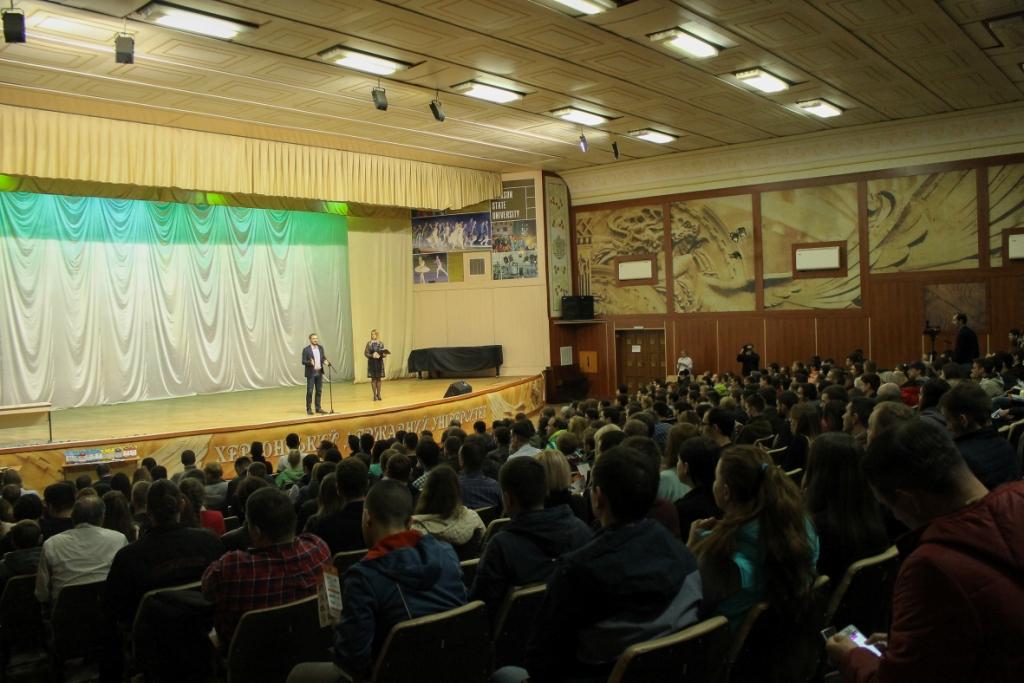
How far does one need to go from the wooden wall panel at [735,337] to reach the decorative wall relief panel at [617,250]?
1.48 m

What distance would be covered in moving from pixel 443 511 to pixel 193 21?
7.13 metres

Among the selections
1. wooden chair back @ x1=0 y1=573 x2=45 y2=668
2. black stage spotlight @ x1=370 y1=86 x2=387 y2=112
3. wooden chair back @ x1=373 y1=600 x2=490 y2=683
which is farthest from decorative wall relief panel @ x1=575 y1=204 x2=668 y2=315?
wooden chair back @ x1=373 y1=600 x2=490 y2=683

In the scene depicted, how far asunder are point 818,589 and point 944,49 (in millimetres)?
10653

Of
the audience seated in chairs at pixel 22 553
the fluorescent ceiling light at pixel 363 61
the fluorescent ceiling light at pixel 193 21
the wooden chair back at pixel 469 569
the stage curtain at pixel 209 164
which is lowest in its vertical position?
the audience seated in chairs at pixel 22 553

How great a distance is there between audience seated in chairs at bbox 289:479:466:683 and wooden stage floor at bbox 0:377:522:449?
9.07 meters

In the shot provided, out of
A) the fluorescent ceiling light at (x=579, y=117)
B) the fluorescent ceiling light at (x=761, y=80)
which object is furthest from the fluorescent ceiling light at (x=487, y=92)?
the fluorescent ceiling light at (x=761, y=80)

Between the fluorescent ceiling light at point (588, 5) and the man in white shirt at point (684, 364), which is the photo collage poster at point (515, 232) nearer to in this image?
the man in white shirt at point (684, 364)

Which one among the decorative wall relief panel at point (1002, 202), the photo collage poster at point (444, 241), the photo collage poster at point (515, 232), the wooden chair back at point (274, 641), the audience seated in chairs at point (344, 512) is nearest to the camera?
the wooden chair back at point (274, 641)

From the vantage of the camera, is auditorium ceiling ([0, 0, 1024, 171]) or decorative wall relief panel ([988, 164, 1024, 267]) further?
decorative wall relief panel ([988, 164, 1024, 267])

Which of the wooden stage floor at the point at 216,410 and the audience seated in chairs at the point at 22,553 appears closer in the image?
the audience seated in chairs at the point at 22,553

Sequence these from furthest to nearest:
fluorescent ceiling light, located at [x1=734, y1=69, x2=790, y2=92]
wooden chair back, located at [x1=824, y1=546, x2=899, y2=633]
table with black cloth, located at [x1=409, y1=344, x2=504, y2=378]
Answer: table with black cloth, located at [x1=409, y1=344, x2=504, y2=378], fluorescent ceiling light, located at [x1=734, y1=69, x2=790, y2=92], wooden chair back, located at [x1=824, y1=546, x2=899, y2=633]

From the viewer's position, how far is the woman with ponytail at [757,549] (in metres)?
2.63

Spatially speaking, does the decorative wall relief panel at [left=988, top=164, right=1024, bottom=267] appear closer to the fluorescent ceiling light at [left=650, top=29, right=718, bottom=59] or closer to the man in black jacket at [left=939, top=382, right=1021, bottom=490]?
the fluorescent ceiling light at [left=650, top=29, right=718, bottom=59]

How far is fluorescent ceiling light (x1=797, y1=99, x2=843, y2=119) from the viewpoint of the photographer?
13.9 meters
